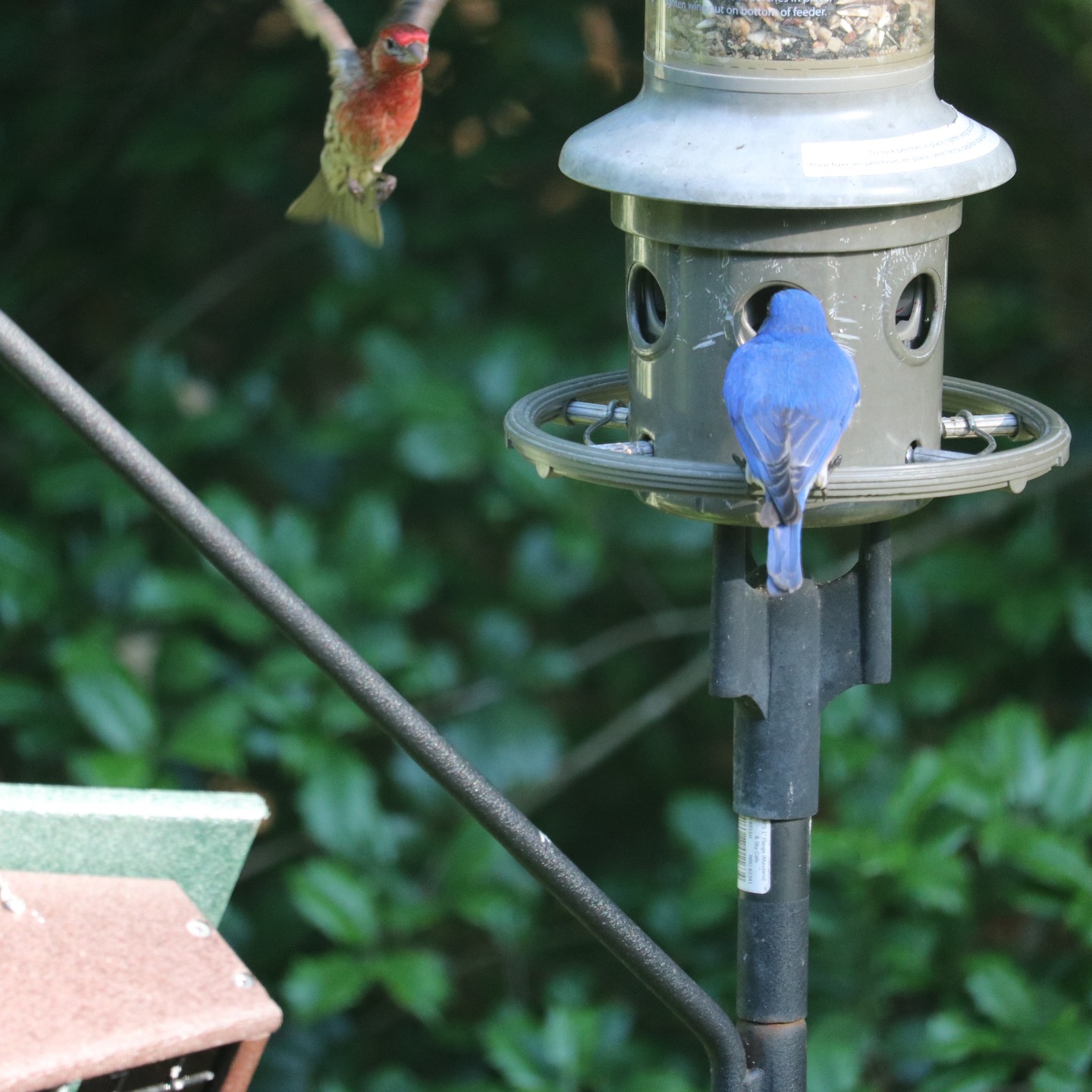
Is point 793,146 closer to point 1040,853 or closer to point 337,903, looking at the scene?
point 1040,853

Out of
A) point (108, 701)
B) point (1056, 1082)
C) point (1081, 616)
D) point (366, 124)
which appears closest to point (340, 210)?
point (366, 124)

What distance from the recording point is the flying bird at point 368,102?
2295 mm

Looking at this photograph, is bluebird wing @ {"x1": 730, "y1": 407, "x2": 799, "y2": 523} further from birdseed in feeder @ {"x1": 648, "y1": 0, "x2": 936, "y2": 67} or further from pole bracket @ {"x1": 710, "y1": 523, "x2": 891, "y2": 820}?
birdseed in feeder @ {"x1": 648, "y1": 0, "x2": 936, "y2": 67}

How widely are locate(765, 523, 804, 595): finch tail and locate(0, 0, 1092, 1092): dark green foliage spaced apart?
3.84 ft

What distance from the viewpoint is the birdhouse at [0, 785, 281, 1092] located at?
5.08 feet

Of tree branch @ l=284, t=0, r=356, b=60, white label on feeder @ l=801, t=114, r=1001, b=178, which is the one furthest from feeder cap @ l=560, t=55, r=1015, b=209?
tree branch @ l=284, t=0, r=356, b=60

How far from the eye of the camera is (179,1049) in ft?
5.16

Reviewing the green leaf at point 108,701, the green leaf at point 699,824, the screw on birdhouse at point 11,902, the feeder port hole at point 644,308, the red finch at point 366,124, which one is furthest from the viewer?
the green leaf at point 699,824

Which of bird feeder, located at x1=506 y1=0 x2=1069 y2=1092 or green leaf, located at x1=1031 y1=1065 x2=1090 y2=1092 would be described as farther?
green leaf, located at x1=1031 y1=1065 x2=1090 y2=1092

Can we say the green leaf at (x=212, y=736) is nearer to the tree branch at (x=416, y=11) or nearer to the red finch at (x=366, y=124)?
the red finch at (x=366, y=124)

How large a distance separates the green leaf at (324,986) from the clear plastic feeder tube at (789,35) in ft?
5.70

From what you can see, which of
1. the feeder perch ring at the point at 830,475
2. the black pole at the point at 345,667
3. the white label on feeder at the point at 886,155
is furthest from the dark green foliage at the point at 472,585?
the white label on feeder at the point at 886,155

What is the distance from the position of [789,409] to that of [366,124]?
82cm

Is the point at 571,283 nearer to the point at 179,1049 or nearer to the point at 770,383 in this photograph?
the point at 770,383
